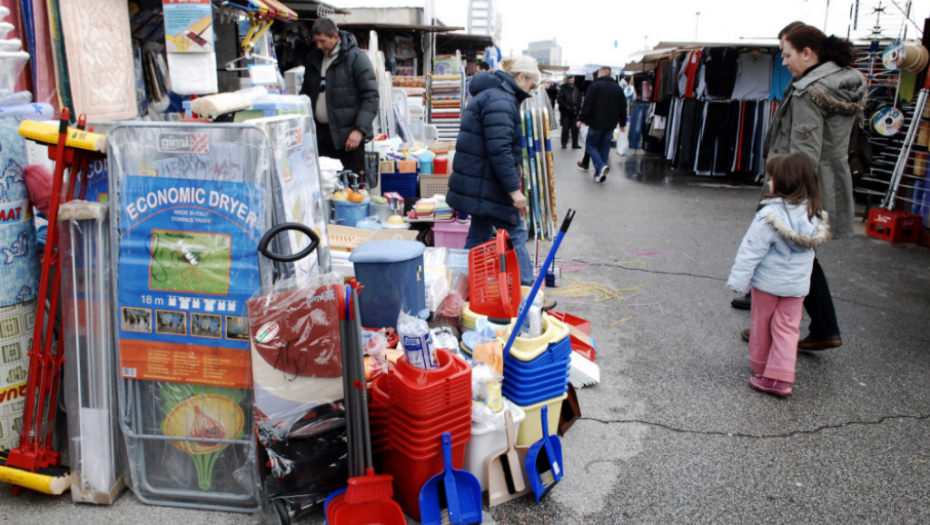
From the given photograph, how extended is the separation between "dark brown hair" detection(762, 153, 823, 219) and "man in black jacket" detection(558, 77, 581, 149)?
1408cm

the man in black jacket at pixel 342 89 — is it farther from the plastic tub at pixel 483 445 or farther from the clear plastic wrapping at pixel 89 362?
the plastic tub at pixel 483 445

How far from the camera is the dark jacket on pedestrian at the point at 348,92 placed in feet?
20.1

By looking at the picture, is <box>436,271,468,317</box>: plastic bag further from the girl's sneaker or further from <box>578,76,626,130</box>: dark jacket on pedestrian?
<box>578,76,626,130</box>: dark jacket on pedestrian

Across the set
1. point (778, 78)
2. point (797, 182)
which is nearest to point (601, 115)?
point (778, 78)

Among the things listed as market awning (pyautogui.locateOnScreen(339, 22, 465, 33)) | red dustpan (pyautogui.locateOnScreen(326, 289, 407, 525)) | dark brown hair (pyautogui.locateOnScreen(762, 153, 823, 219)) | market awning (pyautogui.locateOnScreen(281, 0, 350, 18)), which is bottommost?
red dustpan (pyautogui.locateOnScreen(326, 289, 407, 525))

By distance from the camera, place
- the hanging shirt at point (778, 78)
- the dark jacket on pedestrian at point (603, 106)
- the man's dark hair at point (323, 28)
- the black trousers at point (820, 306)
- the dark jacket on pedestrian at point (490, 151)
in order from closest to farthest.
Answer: the black trousers at point (820, 306), the dark jacket on pedestrian at point (490, 151), the man's dark hair at point (323, 28), the hanging shirt at point (778, 78), the dark jacket on pedestrian at point (603, 106)

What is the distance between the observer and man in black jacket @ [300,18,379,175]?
20.1ft

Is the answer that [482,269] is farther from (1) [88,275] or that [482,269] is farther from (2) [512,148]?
(1) [88,275]

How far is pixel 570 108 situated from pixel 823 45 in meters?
13.6

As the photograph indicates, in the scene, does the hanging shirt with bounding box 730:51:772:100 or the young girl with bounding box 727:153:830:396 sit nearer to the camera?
the young girl with bounding box 727:153:830:396

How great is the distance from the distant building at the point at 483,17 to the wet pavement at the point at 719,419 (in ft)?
197

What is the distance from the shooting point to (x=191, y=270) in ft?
8.75

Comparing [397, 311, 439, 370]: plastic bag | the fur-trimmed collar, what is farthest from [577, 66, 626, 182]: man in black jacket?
[397, 311, 439, 370]: plastic bag

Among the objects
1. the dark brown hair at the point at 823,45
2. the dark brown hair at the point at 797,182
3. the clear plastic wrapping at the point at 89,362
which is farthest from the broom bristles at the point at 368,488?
the dark brown hair at the point at 823,45
